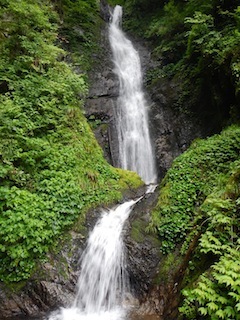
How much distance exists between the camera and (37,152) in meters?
6.82

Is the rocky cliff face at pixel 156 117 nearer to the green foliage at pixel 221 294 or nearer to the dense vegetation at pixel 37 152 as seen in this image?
the dense vegetation at pixel 37 152

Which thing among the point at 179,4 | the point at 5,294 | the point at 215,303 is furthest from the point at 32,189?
the point at 179,4

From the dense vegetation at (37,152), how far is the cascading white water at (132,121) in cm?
225

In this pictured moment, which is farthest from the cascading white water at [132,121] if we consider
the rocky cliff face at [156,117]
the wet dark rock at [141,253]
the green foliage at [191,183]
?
the wet dark rock at [141,253]

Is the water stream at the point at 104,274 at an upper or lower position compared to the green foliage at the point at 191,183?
lower

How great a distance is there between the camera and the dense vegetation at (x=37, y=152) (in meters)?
5.65

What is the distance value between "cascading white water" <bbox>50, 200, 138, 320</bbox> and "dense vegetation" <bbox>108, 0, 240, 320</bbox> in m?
1.02

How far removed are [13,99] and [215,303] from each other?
21.2ft

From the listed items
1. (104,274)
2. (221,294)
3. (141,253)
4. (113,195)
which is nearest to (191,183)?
(141,253)

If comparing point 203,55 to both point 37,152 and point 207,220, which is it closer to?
point 37,152

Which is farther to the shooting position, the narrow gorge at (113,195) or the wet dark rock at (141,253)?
Answer: the wet dark rock at (141,253)

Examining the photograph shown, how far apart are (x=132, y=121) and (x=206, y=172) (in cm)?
592

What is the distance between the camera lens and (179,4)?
50.0 ft

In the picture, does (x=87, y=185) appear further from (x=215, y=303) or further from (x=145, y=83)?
(x=145, y=83)
